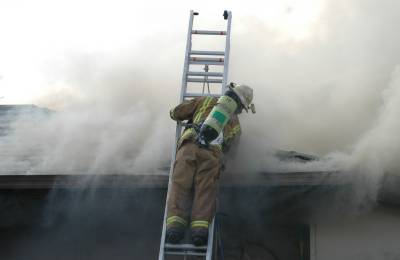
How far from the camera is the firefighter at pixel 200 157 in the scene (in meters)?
5.91

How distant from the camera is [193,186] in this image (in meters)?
6.23

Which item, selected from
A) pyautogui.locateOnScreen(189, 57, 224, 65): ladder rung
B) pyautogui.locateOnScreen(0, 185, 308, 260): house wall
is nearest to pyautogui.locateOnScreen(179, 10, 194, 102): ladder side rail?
pyautogui.locateOnScreen(189, 57, 224, 65): ladder rung

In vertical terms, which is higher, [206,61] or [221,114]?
[206,61]

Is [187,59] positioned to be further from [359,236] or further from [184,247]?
[359,236]

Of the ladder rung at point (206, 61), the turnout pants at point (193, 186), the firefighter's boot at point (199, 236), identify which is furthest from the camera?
the ladder rung at point (206, 61)

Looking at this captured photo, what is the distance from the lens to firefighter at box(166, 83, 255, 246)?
5.91 meters

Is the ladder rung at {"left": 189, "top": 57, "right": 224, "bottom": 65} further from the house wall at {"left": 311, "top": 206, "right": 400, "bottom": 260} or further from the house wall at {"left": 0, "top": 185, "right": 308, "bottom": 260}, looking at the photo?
the house wall at {"left": 311, "top": 206, "right": 400, "bottom": 260}

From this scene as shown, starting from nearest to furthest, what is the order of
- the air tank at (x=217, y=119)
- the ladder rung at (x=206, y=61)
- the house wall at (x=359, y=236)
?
1. the air tank at (x=217, y=119)
2. the house wall at (x=359, y=236)
3. the ladder rung at (x=206, y=61)

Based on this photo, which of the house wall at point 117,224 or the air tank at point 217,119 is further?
the house wall at point 117,224

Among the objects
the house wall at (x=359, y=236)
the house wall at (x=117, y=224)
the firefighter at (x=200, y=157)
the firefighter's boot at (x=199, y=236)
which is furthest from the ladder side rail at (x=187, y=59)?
the house wall at (x=359, y=236)

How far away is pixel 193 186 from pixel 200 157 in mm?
296

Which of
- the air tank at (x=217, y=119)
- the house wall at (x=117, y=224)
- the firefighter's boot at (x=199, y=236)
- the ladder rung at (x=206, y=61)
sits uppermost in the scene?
the ladder rung at (x=206, y=61)

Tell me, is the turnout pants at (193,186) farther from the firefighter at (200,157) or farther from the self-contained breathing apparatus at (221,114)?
the self-contained breathing apparatus at (221,114)

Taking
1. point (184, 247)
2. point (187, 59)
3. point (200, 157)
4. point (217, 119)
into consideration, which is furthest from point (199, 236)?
point (187, 59)
